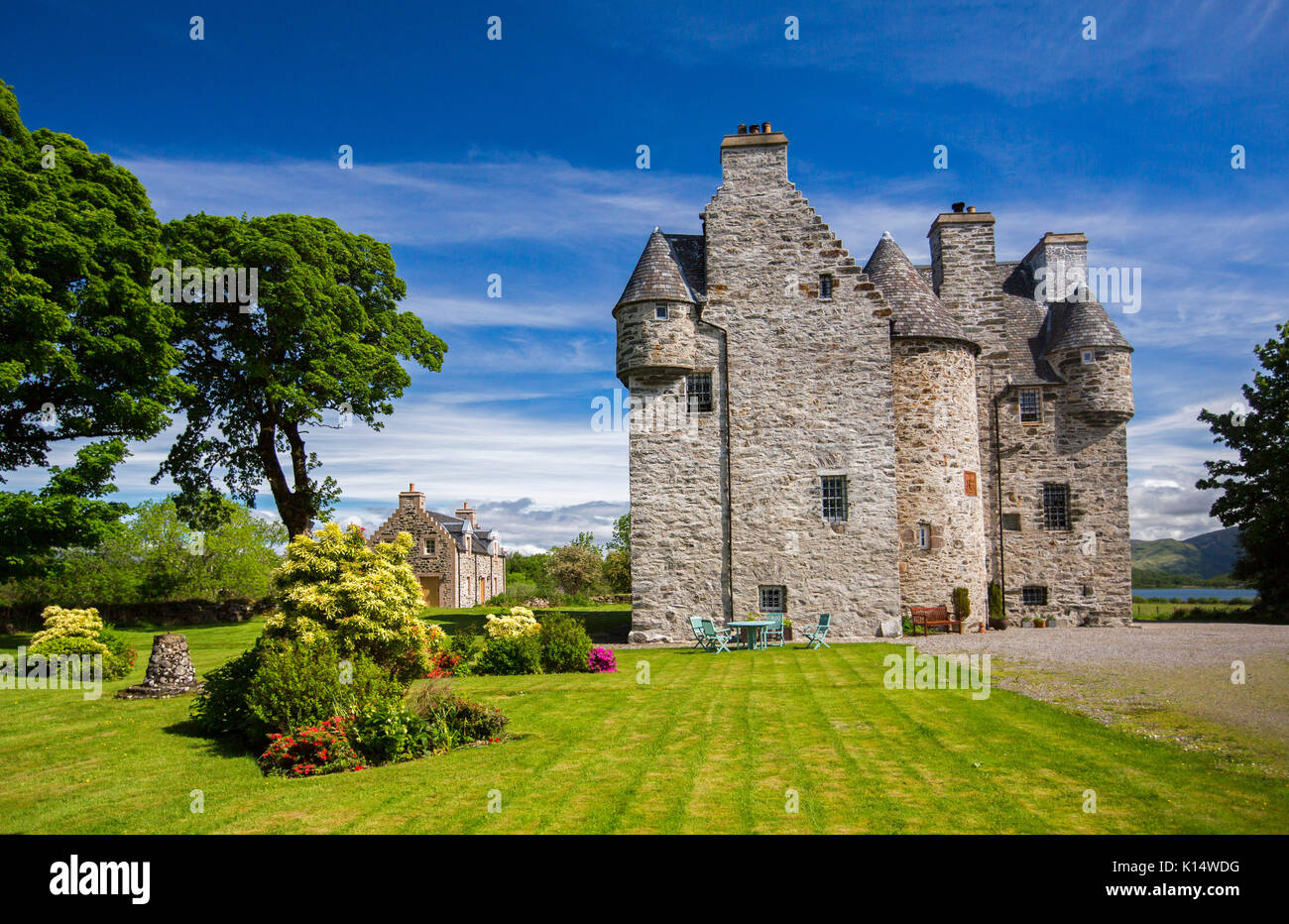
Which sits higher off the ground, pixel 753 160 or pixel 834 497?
pixel 753 160

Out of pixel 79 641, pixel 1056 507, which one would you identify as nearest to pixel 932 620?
pixel 1056 507

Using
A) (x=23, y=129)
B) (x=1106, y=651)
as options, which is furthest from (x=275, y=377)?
(x=1106, y=651)

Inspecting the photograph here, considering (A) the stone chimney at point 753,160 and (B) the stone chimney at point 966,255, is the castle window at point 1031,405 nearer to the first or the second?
(B) the stone chimney at point 966,255

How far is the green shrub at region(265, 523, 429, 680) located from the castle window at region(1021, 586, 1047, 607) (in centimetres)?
2303

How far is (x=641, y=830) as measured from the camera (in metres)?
6.86

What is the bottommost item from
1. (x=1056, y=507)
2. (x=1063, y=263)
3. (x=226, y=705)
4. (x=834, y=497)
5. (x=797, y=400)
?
(x=226, y=705)

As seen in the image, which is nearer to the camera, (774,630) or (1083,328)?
(774,630)

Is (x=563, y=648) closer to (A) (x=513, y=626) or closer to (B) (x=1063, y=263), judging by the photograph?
(A) (x=513, y=626)

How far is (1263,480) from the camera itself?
30.9m

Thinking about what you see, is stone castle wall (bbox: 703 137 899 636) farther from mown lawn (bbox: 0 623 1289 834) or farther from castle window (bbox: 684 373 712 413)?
mown lawn (bbox: 0 623 1289 834)

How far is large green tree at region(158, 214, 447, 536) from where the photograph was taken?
25922mm

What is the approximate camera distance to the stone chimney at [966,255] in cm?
2902

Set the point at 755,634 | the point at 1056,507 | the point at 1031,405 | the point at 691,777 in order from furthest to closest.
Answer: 1. the point at 1031,405
2. the point at 1056,507
3. the point at 755,634
4. the point at 691,777

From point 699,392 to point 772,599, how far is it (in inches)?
276
